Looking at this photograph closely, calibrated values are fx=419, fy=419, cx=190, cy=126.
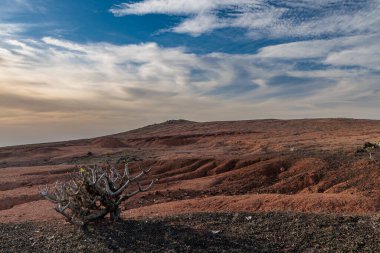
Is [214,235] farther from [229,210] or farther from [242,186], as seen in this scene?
[242,186]

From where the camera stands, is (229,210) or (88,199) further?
(229,210)

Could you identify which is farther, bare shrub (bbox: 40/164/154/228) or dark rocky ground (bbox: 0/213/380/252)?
bare shrub (bbox: 40/164/154/228)

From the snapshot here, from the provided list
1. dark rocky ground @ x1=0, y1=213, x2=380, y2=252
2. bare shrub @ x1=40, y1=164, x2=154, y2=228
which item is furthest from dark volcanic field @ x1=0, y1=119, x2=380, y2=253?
bare shrub @ x1=40, y1=164, x2=154, y2=228

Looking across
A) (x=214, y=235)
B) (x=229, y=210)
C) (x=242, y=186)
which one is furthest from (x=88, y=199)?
(x=242, y=186)

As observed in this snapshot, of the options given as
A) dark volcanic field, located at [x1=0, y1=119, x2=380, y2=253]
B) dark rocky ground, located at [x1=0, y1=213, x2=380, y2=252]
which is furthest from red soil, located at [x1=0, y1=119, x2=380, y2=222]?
dark rocky ground, located at [x1=0, y1=213, x2=380, y2=252]

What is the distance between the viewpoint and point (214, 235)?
7766 millimetres

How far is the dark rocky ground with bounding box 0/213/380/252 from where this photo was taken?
23.4ft

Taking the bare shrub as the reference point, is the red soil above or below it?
below

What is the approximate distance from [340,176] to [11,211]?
41.2 feet

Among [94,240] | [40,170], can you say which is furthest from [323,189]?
[40,170]

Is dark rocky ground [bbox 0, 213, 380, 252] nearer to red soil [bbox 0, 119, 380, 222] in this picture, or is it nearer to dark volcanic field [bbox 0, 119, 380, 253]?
dark volcanic field [bbox 0, 119, 380, 253]

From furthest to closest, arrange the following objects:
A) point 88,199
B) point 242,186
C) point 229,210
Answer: point 242,186 → point 229,210 → point 88,199

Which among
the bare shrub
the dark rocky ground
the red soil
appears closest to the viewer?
the dark rocky ground

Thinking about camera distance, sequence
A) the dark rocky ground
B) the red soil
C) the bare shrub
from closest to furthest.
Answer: the dark rocky ground
the bare shrub
the red soil
